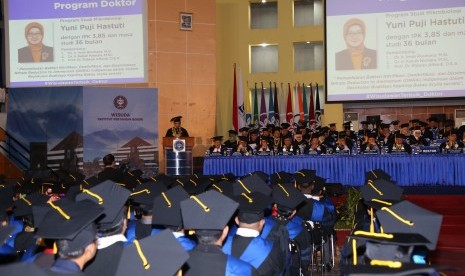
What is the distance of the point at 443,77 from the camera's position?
592 inches

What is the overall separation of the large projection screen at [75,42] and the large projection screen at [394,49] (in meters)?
4.68

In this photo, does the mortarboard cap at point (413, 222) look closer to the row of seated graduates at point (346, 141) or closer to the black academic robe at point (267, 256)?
the black academic robe at point (267, 256)

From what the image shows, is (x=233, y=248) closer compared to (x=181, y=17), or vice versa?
(x=233, y=248)

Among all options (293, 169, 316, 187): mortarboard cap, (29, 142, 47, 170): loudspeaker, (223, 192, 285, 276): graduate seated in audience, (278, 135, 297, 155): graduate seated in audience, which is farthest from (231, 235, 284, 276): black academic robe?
(29, 142, 47, 170): loudspeaker

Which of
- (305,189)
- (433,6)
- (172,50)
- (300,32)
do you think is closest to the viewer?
(305,189)

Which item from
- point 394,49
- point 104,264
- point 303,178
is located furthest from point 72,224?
point 394,49

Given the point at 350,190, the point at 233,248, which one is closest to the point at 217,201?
the point at 233,248

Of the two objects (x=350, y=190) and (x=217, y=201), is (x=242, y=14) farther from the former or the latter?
(x=217, y=201)

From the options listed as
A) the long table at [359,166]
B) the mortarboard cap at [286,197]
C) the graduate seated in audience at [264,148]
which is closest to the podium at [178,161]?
the long table at [359,166]

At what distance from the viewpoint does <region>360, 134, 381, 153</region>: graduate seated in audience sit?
1302 cm

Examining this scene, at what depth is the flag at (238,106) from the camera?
61.1 feet

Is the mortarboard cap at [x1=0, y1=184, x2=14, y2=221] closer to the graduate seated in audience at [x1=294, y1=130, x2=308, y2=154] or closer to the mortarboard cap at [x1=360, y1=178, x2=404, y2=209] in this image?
the mortarboard cap at [x1=360, y1=178, x2=404, y2=209]

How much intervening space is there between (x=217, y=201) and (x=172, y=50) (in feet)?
44.3

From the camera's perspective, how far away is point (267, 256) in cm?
438
